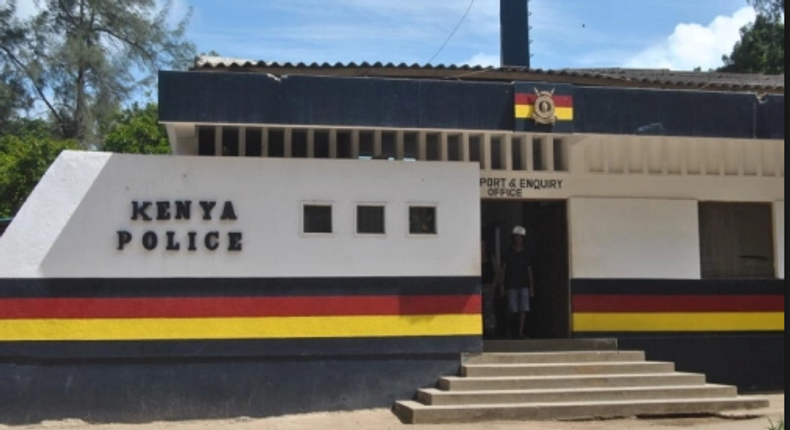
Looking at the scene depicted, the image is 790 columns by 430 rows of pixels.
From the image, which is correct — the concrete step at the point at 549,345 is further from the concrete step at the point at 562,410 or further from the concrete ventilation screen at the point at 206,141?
the concrete ventilation screen at the point at 206,141

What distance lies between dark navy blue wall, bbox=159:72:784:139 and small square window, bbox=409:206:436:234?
103cm

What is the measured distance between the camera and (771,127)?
13.3 meters

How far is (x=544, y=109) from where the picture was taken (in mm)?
12430

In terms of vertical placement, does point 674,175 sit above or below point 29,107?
below

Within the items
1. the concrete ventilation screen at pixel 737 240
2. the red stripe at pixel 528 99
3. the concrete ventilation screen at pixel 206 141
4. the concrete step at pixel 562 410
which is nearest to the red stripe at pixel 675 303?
the concrete ventilation screen at pixel 737 240

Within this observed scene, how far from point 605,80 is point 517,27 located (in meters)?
4.86

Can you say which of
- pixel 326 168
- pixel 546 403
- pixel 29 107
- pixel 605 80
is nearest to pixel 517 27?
pixel 605 80

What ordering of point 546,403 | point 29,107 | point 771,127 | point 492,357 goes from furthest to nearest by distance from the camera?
1. point 29,107
2. point 771,127
3. point 492,357
4. point 546,403

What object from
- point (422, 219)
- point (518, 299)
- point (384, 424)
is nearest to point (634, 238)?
point (518, 299)

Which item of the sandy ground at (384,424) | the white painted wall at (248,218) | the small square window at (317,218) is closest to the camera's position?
the sandy ground at (384,424)

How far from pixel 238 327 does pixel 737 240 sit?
23.5 feet

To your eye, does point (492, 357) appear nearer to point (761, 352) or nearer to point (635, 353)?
point (635, 353)

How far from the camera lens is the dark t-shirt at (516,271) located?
13508 mm

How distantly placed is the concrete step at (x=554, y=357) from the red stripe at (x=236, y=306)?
1.95 ft
